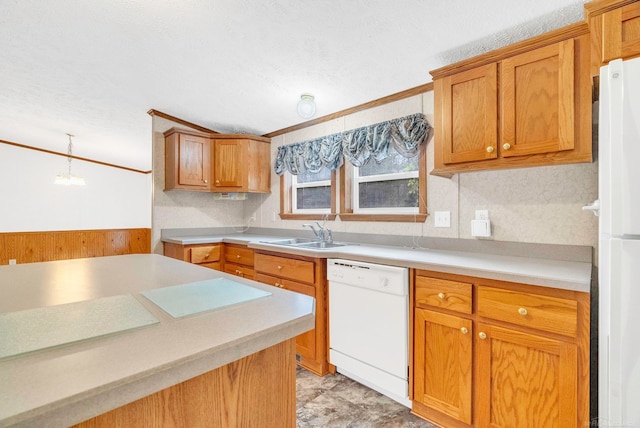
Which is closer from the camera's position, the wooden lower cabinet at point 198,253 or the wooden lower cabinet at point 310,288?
the wooden lower cabinet at point 310,288

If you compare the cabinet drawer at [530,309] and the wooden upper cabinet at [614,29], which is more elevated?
the wooden upper cabinet at [614,29]

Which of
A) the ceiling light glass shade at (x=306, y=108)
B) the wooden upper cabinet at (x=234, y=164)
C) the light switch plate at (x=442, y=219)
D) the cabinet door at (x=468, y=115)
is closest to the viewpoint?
the cabinet door at (x=468, y=115)

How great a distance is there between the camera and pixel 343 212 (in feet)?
9.56

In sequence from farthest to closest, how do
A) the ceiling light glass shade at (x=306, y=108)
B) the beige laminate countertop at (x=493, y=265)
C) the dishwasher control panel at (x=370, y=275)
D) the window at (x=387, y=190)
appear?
1. the ceiling light glass shade at (x=306, y=108)
2. the window at (x=387, y=190)
3. the dishwasher control panel at (x=370, y=275)
4. the beige laminate countertop at (x=493, y=265)

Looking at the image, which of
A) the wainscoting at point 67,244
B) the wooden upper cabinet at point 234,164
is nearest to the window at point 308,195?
the wooden upper cabinet at point 234,164

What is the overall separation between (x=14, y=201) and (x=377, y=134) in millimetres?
7101

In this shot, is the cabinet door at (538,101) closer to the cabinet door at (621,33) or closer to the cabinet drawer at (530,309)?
the cabinet door at (621,33)

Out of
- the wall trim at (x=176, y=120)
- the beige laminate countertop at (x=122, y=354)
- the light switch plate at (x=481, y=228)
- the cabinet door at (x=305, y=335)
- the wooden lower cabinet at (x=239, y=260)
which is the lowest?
the cabinet door at (x=305, y=335)

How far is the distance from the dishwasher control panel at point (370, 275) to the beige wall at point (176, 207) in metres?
2.25

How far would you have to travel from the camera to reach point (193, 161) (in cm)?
338

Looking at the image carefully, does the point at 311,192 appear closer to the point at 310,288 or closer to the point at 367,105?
the point at 367,105

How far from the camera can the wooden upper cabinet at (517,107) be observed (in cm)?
146

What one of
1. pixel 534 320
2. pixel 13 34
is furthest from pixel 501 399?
pixel 13 34

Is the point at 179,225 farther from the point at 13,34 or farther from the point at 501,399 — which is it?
the point at 501,399
